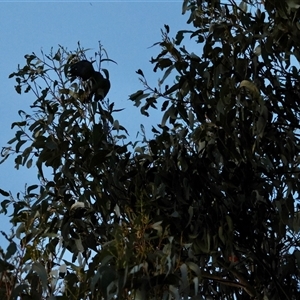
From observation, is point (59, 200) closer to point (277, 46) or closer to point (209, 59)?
point (209, 59)

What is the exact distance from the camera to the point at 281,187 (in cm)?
214

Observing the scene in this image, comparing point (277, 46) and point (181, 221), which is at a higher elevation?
point (277, 46)

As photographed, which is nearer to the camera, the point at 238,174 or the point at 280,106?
the point at 238,174

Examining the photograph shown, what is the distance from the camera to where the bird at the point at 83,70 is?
2.25 meters

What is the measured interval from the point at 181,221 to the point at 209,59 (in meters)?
0.58

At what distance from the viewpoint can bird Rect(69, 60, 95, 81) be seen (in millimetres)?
2254

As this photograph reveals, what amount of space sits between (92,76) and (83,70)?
0.04 meters

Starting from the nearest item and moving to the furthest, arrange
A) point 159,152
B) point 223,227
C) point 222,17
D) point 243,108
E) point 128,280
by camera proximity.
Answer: point 128,280 < point 223,227 < point 243,108 < point 159,152 < point 222,17

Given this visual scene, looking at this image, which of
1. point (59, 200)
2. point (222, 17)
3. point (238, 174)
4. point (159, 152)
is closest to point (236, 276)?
point (238, 174)

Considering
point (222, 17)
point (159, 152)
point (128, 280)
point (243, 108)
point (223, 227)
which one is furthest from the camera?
point (222, 17)

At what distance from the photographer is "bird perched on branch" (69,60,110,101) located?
88.8 inches

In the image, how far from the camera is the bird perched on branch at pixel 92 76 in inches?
88.8

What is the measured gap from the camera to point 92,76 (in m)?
2.28

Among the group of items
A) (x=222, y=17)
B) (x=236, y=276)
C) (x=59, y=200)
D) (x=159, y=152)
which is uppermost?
(x=222, y=17)
